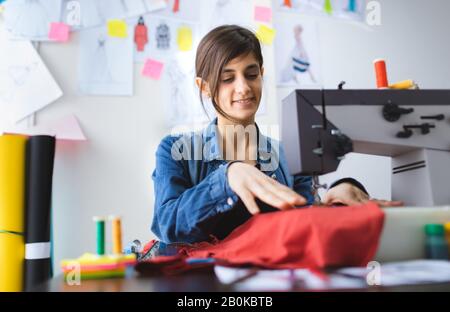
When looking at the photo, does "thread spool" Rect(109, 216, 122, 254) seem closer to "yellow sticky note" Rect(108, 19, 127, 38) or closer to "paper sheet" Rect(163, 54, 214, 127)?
"paper sheet" Rect(163, 54, 214, 127)

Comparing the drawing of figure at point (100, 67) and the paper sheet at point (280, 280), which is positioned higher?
the drawing of figure at point (100, 67)

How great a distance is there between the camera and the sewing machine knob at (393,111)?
2.15ft

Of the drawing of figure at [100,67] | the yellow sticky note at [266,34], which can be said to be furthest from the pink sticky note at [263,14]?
the drawing of figure at [100,67]

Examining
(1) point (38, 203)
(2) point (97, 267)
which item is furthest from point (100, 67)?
(2) point (97, 267)

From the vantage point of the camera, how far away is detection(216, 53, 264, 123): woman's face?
0.80 m

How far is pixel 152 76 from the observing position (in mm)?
1653

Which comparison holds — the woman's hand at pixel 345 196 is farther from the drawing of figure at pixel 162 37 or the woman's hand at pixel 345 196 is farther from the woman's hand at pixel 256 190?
the drawing of figure at pixel 162 37

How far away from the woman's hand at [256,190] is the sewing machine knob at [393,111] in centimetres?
27

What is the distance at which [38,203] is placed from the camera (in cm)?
122

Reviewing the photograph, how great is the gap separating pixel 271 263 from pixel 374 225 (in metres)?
0.13

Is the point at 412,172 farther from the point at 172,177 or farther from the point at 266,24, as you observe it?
the point at 266,24

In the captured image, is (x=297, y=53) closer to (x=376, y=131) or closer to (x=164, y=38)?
(x=164, y=38)

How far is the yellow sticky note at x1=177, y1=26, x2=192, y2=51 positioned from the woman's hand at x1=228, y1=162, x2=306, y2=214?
1274 mm
